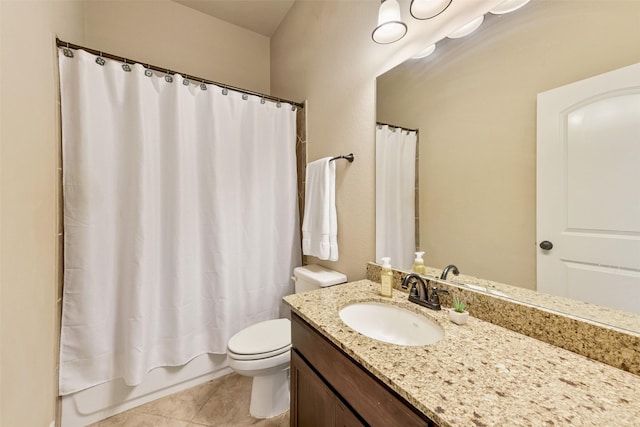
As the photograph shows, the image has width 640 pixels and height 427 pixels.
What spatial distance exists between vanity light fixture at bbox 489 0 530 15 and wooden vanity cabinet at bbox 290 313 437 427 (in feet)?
4.03

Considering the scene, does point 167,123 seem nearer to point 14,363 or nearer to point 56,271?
point 56,271

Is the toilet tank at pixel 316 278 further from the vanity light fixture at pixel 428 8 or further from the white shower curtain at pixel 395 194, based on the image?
the vanity light fixture at pixel 428 8

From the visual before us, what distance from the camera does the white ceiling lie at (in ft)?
6.52

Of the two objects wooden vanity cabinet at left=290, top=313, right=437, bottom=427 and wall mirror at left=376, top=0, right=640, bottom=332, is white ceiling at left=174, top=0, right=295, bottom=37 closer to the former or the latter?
wall mirror at left=376, top=0, right=640, bottom=332

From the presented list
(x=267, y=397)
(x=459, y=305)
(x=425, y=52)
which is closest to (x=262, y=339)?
(x=267, y=397)

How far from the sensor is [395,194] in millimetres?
1266

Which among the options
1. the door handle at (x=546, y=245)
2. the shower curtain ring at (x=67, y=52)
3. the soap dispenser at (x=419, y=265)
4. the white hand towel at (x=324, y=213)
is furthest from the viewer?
the white hand towel at (x=324, y=213)

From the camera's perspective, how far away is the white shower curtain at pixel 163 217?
1.30m

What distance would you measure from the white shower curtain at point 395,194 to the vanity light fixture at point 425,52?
0.32m

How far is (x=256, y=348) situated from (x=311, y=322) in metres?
0.62

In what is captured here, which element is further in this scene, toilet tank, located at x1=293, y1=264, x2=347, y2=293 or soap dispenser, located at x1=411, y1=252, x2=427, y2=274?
toilet tank, located at x1=293, y1=264, x2=347, y2=293

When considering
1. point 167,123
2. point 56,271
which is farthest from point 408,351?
point 167,123

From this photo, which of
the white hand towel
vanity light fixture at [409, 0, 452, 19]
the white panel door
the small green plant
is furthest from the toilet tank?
vanity light fixture at [409, 0, 452, 19]

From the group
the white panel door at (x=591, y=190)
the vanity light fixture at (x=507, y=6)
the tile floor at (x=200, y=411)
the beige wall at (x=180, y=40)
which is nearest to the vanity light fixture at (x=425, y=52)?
the vanity light fixture at (x=507, y=6)
